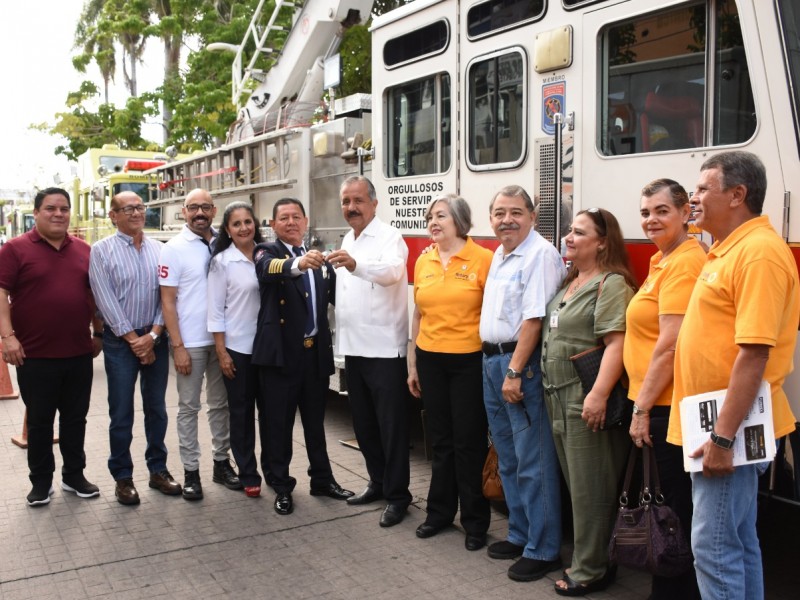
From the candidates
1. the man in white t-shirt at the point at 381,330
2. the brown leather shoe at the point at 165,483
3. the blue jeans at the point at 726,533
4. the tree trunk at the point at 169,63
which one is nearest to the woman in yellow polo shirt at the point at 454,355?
the man in white t-shirt at the point at 381,330

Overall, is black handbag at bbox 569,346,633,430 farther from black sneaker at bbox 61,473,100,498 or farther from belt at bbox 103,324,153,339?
black sneaker at bbox 61,473,100,498

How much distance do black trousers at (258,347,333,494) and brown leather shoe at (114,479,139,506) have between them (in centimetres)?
87

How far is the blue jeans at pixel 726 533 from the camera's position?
2.93 m

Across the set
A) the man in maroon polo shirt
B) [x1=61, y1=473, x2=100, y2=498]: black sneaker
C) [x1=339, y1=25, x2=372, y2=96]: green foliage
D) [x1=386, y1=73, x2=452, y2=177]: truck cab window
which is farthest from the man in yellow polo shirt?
[x1=339, y1=25, x2=372, y2=96]: green foliage

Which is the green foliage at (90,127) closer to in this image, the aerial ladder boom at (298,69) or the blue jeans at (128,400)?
the aerial ladder boom at (298,69)

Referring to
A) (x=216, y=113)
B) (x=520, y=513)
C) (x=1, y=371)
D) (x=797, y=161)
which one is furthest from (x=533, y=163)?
(x=216, y=113)

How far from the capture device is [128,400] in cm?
541

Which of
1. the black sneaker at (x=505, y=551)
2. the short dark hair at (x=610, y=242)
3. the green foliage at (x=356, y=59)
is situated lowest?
the black sneaker at (x=505, y=551)

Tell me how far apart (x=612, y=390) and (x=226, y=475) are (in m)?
3.06

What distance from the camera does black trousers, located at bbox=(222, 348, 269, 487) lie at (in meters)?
5.34

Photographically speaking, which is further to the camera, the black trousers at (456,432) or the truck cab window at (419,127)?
the truck cab window at (419,127)

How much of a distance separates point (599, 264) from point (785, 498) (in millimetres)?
1300

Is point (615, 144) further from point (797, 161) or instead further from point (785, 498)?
point (785, 498)

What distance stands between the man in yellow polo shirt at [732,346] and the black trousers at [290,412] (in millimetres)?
2736
